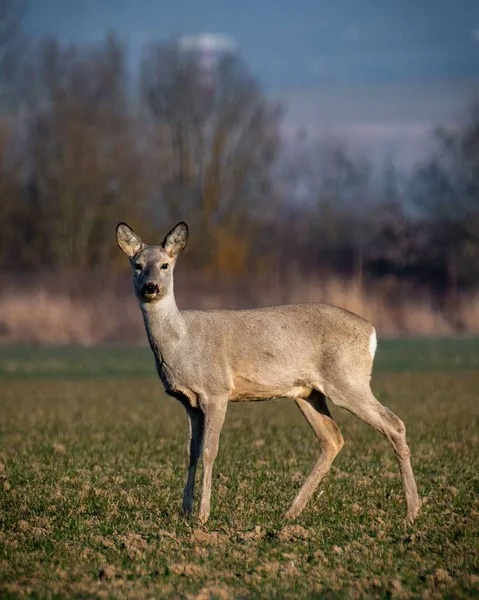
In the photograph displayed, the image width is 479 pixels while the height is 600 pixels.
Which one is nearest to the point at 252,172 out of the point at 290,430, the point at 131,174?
the point at 131,174

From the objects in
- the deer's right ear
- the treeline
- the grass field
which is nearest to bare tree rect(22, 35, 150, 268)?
the treeline

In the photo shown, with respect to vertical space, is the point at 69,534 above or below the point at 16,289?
above

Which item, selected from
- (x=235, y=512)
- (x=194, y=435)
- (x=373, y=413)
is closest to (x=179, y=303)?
(x=194, y=435)

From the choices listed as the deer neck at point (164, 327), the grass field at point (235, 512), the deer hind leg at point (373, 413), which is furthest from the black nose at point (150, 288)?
the grass field at point (235, 512)

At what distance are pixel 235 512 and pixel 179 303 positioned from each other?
2790 cm

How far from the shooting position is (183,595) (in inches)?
246

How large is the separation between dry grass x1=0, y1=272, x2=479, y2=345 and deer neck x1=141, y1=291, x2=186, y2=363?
23.8m

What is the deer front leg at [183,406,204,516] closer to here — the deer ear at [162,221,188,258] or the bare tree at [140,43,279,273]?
the deer ear at [162,221,188,258]

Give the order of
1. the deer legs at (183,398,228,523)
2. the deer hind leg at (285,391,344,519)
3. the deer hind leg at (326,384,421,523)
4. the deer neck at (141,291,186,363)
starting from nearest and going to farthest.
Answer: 1. the deer legs at (183,398,228,523)
2. the deer neck at (141,291,186,363)
3. the deer hind leg at (326,384,421,523)
4. the deer hind leg at (285,391,344,519)

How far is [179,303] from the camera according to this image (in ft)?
119

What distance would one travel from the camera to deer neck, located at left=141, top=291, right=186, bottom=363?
29.0 ft

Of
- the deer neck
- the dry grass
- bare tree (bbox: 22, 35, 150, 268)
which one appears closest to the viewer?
the deer neck

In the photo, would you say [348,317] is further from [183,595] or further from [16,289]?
[16,289]

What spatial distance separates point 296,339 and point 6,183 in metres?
38.4
